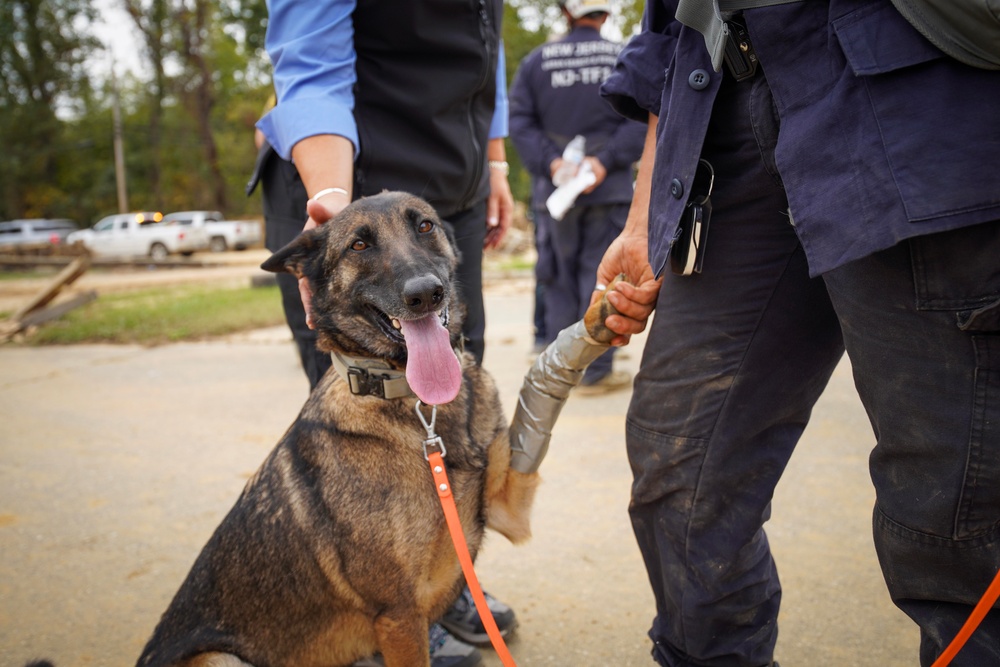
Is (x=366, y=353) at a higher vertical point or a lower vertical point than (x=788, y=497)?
higher

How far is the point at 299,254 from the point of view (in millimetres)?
2172

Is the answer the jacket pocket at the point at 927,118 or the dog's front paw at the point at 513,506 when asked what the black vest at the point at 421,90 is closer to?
the dog's front paw at the point at 513,506

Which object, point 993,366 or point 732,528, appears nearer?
point 993,366

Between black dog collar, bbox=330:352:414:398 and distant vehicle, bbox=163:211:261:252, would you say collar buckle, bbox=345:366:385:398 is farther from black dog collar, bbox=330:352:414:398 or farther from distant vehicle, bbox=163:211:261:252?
distant vehicle, bbox=163:211:261:252

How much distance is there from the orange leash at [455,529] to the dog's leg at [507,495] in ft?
0.60

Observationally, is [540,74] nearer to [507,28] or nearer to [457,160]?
[457,160]

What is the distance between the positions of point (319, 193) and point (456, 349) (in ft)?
2.00

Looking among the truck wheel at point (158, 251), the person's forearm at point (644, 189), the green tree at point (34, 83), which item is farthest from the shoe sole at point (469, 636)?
the green tree at point (34, 83)

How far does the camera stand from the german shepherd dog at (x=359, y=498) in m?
1.96

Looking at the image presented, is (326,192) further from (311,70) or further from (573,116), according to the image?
(573,116)

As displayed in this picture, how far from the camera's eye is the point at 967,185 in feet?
3.61

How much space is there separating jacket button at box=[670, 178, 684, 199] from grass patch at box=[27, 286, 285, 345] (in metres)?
7.29

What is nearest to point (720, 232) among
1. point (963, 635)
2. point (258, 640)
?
point (963, 635)

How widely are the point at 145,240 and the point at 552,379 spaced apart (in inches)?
1138
